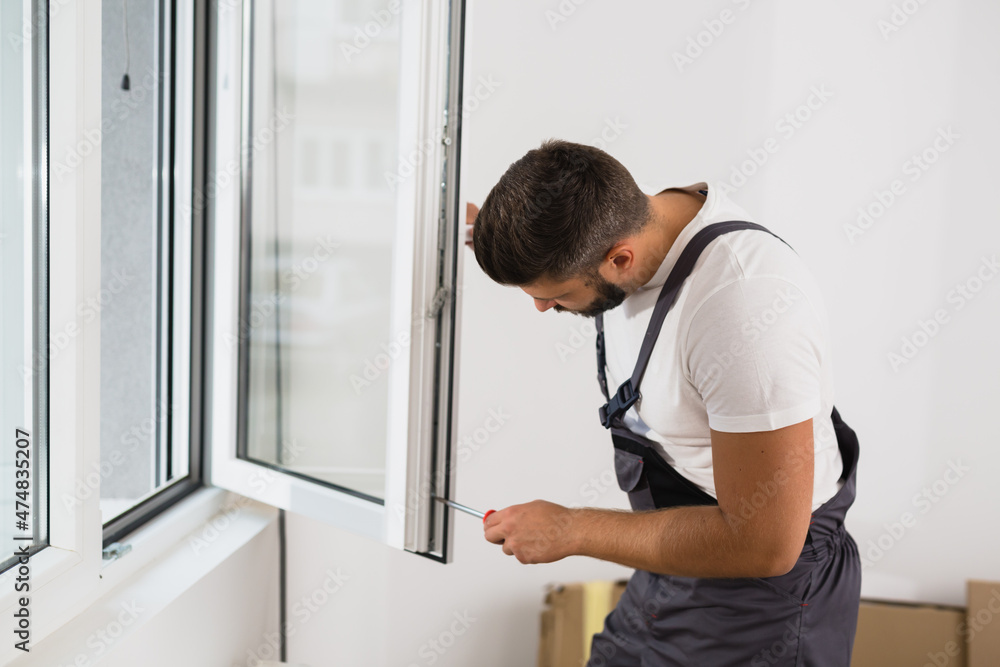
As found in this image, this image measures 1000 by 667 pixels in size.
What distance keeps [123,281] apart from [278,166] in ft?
1.44

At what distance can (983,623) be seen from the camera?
5.19 ft

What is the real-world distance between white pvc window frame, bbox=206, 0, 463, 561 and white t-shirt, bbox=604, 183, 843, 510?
0.99ft

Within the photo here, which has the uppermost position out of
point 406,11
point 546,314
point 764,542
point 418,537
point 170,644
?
point 406,11

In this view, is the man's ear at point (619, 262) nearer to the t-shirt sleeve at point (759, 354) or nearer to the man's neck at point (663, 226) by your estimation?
the man's neck at point (663, 226)

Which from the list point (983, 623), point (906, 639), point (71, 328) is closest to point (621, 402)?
point (71, 328)

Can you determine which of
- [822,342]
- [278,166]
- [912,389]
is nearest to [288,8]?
[278,166]

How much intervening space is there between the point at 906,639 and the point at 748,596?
906 mm

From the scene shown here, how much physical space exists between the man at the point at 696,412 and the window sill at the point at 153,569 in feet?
1.80

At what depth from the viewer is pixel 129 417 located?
140cm

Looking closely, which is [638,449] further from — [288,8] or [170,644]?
[288,8]

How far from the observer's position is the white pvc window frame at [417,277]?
3.02 feet

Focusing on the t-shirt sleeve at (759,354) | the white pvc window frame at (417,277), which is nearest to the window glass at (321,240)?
the white pvc window frame at (417,277)

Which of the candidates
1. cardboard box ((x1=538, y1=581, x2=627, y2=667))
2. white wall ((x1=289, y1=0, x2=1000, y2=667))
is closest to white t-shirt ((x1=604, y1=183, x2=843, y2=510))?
white wall ((x1=289, y1=0, x2=1000, y2=667))

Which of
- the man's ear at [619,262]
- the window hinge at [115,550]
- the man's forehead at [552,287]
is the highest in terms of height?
the man's ear at [619,262]
